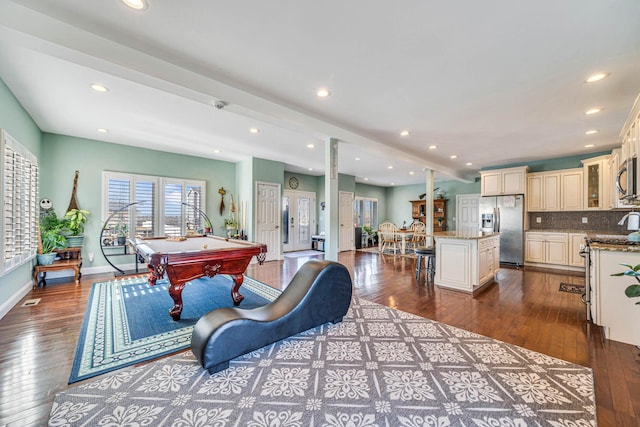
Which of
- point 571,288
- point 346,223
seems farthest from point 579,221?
point 346,223

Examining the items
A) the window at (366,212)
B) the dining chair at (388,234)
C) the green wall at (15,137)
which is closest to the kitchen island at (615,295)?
the dining chair at (388,234)

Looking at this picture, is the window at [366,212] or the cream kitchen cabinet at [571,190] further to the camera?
the window at [366,212]

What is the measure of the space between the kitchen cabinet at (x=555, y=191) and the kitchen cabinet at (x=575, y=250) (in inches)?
26.4

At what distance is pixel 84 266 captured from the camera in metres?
5.28

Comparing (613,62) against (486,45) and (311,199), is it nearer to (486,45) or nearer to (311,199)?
(486,45)

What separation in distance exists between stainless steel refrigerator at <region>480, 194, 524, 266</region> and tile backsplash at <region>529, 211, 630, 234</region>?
66 centimetres

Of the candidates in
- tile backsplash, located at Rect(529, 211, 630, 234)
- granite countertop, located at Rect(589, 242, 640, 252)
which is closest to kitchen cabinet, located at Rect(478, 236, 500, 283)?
granite countertop, located at Rect(589, 242, 640, 252)

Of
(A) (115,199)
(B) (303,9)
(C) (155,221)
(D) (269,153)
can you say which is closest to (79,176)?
(A) (115,199)

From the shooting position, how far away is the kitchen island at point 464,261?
13.3 ft

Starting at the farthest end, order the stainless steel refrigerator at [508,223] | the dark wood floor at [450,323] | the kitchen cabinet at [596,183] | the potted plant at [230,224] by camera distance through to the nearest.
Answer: the potted plant at [230,224], the stainless steel refrigerator at [508,223], the kitchen cabinet at [596,183], the dark wood floor at [450,323]

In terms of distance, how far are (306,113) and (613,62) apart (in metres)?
3.18

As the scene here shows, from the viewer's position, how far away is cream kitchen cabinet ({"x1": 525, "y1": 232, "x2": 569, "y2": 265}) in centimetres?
589

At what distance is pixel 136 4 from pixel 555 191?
8.21 meters

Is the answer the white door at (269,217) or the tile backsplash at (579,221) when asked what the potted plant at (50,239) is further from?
the tile backsplash at (579,221)
